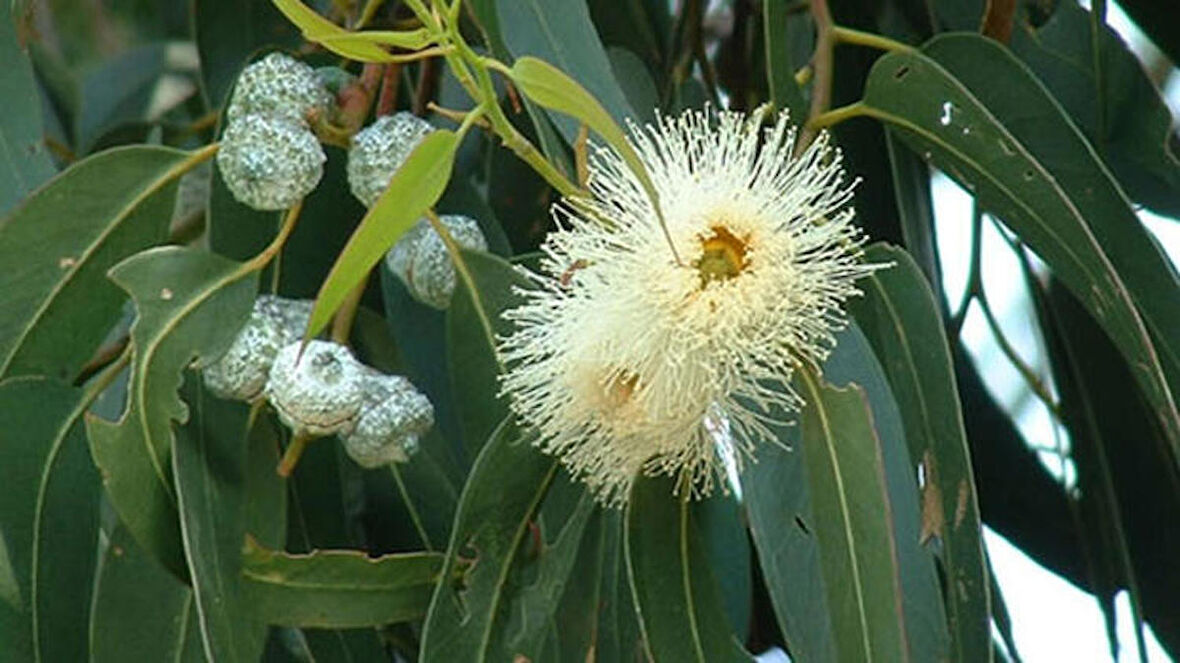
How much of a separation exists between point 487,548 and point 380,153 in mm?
210

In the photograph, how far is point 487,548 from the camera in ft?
3.92

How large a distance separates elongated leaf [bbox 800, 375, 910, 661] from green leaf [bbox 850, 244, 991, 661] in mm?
104

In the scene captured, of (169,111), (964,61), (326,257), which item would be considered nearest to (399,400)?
(326,257)

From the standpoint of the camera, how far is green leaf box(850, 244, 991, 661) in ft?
3.89

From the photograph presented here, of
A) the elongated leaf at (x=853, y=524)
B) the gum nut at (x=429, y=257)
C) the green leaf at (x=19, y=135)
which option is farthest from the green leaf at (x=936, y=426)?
the green leaf at (x=19, y=135)

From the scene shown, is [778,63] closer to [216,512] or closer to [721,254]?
[721,254]

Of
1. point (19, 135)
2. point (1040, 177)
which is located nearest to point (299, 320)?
point (19, 135)

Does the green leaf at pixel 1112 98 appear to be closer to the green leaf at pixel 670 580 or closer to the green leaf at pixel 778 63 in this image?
the green leaf at pixel 778 63

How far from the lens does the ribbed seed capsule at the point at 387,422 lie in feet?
3.66

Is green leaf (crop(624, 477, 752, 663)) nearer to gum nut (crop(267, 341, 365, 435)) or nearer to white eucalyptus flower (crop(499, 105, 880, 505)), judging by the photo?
white eucalyptus flower (crop(499, 105, 880, 505))

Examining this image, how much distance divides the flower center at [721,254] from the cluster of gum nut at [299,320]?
6.4 inches

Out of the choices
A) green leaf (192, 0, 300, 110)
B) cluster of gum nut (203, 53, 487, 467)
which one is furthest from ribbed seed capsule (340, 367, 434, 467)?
green leaf (192, 0, 300, 110)

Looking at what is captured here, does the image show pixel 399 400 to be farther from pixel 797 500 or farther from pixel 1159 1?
pixel 1159 1

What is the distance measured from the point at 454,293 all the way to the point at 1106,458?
640 mm
